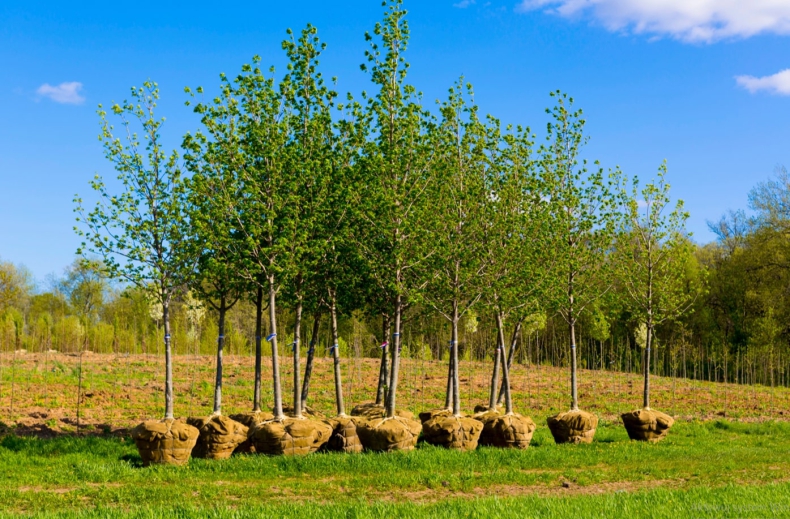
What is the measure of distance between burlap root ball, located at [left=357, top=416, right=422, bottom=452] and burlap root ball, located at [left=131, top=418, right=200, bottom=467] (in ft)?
11.0

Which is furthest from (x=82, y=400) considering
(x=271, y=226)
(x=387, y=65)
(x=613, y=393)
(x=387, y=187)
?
(x=613, y=393)

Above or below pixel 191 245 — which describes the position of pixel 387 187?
above

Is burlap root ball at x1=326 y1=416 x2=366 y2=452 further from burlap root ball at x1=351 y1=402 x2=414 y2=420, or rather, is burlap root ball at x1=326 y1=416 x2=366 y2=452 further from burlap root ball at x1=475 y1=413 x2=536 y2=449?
burlap root ball at x1=475 y1=413 x2=536 y2=449

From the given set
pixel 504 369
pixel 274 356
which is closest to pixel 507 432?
pixel 504 369

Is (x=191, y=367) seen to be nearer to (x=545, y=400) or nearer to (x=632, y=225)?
(x=545, y=400)

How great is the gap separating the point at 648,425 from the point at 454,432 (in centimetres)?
533

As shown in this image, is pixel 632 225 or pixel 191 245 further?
pixel 632 225

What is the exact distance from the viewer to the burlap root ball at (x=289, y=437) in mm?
14211

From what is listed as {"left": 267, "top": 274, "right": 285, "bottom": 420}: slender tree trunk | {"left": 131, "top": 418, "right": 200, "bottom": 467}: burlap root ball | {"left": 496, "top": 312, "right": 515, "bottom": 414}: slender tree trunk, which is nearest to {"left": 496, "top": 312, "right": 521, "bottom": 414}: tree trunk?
{"left": 496, "top": 312, "right": 515, "bottom": 414}: slender tree trunk

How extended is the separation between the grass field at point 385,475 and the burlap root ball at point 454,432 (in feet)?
1.09

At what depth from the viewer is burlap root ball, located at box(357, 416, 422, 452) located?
14602 millimetres

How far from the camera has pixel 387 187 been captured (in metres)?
16.2

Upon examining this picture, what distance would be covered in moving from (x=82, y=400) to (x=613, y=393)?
19490 mm

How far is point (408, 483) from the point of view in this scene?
12.3m
